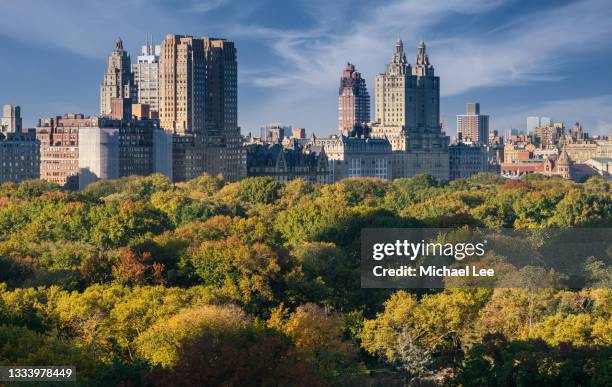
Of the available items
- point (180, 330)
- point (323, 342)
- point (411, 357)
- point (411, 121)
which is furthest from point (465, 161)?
point (180, 330)

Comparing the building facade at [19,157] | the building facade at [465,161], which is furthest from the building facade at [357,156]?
the building facade at [19,157]

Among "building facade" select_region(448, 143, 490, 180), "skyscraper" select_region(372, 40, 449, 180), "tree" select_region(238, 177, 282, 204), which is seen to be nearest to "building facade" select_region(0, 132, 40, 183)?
"tree" select_region(238, 177, 282, 204)

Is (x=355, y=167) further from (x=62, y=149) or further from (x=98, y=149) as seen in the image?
(x=98, y=149)

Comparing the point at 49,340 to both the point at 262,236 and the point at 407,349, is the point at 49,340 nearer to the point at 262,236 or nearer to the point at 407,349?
the point at 407,349

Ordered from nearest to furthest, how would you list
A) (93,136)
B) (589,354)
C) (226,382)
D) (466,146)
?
(226,382)
(589,354)
(93,136)
(466,146)

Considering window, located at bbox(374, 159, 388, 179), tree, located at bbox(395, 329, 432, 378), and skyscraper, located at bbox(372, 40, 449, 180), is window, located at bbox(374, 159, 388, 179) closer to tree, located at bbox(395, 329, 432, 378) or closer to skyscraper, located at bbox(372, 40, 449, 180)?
skyscraper, located at bbox(372, 40, 449, 180)

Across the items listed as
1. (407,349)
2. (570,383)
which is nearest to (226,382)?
(570,383)
